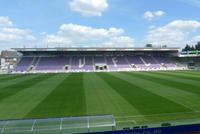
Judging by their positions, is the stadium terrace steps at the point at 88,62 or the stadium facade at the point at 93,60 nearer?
the stadium facade at the point at 93,60

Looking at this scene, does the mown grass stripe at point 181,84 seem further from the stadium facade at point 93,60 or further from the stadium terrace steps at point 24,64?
the stadium terrace steps at point 24,64

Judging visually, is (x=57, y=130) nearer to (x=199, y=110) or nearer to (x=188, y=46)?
(x=199, y=110)

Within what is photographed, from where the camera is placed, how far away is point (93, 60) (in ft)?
176

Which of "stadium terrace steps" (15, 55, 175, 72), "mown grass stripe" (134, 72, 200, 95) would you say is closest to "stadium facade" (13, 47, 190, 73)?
"stadium terrace steps" (15, 55, 175, 72)

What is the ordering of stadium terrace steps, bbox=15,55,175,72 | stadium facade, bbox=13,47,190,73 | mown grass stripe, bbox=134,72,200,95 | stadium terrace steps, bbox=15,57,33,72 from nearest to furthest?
mown grass stripe, bbox=134,72,200,95
stadium terrace steps, bbox=15,57,33,72
stadium facade, bbox=13,47,190,73
stadium terrace steps, bbox=15,55,175,72

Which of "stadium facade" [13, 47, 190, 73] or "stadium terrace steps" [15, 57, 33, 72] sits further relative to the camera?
"stadium facade" [13, 47, 190, 73]

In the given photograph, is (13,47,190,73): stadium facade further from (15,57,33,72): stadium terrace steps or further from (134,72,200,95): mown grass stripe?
(134,72,200,95): mown grass stripe

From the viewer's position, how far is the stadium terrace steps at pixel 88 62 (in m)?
48.4

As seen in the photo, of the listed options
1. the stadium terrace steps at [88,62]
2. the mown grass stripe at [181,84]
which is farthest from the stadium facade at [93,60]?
the mown grass stripe at [181,84]

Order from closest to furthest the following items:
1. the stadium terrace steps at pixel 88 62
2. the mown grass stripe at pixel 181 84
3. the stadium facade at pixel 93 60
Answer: the mown grass stripe at pixel 181 84, the stadium facade at pixel 93 60, the stadium terrace steps at pixel 88 62

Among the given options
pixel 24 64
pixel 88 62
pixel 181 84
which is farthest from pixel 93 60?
pixel 181 84

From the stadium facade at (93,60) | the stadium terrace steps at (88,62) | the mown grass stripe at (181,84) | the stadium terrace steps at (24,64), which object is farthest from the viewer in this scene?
the stadium terrace steps at (88,62)

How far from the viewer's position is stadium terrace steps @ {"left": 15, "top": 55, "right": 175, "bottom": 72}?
159ft

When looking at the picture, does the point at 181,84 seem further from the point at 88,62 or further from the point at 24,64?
the point at 24,64
